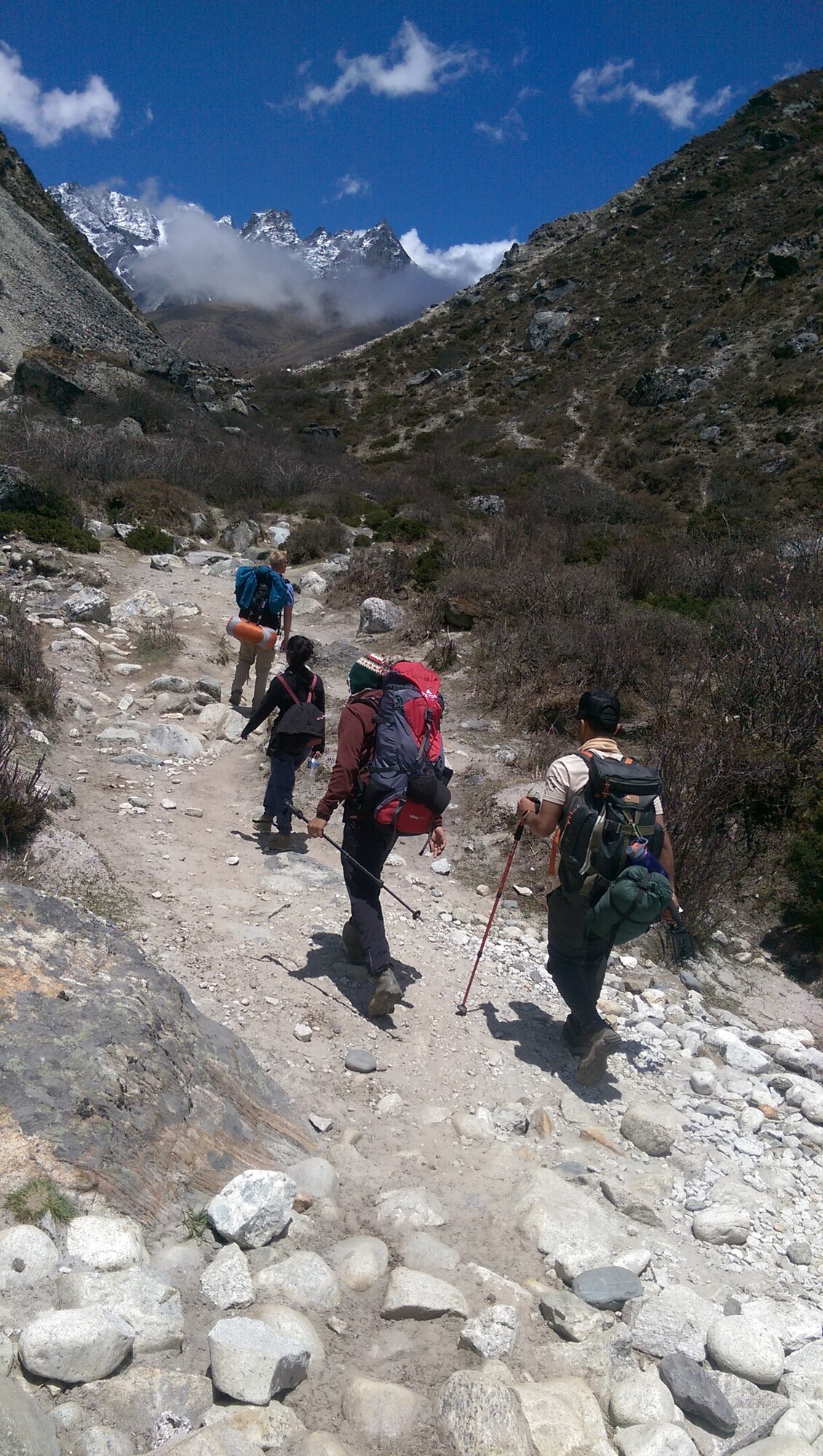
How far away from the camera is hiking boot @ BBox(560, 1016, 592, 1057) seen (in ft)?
12.7

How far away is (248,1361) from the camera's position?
1.81m

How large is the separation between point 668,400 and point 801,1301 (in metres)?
37.2

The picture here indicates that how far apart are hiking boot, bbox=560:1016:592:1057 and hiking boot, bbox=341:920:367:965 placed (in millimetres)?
1092

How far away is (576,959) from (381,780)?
123 cm

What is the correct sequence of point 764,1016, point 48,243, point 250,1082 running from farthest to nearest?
point 48,243, point 764,1016, point 250,1082

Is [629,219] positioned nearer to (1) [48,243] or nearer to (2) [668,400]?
(2) [668,400]

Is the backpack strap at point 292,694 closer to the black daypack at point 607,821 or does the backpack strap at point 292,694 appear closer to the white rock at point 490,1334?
the black daypack at point 607,821

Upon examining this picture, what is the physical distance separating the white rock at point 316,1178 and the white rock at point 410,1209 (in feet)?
0.55

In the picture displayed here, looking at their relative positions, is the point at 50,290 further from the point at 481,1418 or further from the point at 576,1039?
the point at 481,1418

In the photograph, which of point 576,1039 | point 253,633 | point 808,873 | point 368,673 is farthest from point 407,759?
point 253,633

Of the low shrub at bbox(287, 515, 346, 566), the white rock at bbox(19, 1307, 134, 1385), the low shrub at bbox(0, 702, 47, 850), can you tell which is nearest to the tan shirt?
the white rock at bbox(19, 1307, 134, 1385)

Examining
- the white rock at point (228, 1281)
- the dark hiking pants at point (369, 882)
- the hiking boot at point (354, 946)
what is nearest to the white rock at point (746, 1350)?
the white rock at point (228, 1281)

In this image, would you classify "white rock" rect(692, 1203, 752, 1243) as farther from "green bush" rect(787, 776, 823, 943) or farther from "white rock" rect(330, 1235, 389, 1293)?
"green bush" rect(787, 776, 823, 943)

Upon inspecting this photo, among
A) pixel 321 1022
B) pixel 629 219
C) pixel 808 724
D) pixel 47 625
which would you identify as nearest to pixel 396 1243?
pixel 321 1022
